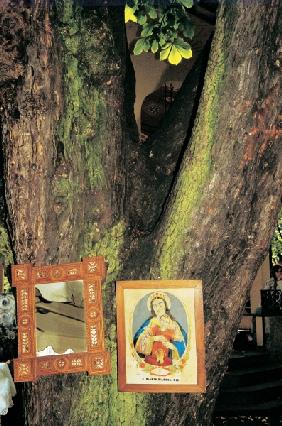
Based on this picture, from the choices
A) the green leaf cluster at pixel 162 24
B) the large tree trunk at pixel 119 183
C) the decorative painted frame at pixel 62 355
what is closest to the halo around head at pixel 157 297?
the large tree trunk at pixel 119 183

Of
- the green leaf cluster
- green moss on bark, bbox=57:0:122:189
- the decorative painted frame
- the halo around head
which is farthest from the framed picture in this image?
A: the green leaf cluster

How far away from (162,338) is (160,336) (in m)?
0.01

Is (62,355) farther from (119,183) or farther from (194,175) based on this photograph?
(194,175)

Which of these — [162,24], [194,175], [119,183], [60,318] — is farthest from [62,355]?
[162,24]

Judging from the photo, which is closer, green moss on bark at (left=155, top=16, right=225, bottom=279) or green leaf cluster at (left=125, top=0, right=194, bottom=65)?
green moss on bark at (left=155, top=16, right=225, bottom=279)

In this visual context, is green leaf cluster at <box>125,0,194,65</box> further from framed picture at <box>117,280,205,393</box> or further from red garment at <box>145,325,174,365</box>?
red garment at <box>145,325,174,365</box>

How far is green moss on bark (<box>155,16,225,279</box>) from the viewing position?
9.61 ft

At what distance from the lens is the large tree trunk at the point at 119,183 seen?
2885mm

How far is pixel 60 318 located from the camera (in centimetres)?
288

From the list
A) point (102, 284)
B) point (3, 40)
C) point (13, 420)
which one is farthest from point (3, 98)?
point (13, 420)

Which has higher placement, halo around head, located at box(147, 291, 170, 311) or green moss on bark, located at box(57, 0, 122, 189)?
green moss on bark, located at box(57, 0, 122, 189)

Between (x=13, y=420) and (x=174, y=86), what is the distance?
5251 mm

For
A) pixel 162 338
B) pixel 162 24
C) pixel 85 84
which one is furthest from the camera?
pixel 162 24

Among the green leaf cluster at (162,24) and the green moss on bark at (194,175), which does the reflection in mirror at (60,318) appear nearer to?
the green moss on bark at (194,175)
